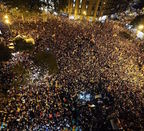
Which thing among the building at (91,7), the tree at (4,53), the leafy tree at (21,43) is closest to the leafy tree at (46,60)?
the leafy tree at (21,43)

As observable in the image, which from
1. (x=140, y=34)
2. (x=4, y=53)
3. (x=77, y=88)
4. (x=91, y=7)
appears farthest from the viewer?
(x=91, y=7)

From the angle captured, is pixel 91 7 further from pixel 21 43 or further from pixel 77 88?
pixel 77 88

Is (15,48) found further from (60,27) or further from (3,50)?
(60,27)

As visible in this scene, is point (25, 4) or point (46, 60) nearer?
point (46, 60)

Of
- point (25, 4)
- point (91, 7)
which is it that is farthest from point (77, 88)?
point (91, 7)

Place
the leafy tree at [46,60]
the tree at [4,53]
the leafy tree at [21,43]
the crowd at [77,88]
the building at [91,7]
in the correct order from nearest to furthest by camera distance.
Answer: the crowd at [77,88]
the tree at [4,53]
the leafy tree at [46,60]
the leafy tree at [21,43]
the building at [91,7]

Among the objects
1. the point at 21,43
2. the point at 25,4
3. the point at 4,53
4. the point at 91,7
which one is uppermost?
the point at 25,4

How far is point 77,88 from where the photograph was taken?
47.2 ft

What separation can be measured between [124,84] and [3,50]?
42.8 ft

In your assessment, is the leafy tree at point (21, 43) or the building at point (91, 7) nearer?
the leafy tree at point (21, 43)

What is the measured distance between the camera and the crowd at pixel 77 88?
11.6 metres

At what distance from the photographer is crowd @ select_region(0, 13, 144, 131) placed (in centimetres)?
1162

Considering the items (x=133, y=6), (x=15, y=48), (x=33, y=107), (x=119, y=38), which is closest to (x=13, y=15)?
(x=15, y=48)

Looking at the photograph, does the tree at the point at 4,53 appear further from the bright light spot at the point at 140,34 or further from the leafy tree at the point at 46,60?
the bright light spot at the point at 140,34
